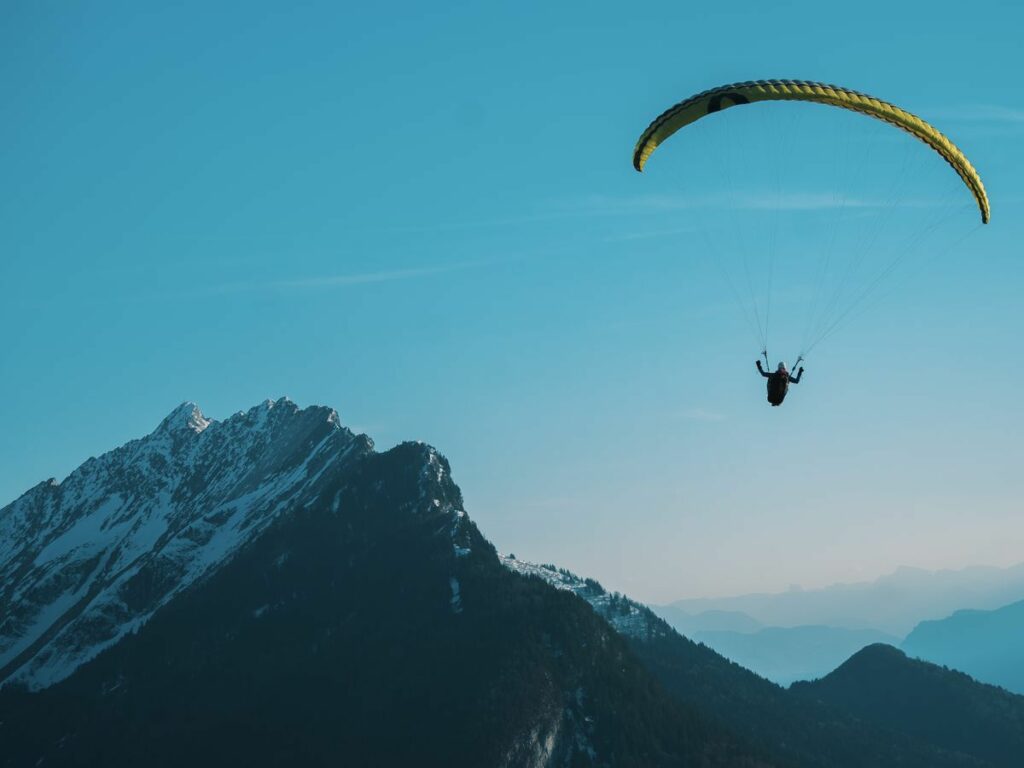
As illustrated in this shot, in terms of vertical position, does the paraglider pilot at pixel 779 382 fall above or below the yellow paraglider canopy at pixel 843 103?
below

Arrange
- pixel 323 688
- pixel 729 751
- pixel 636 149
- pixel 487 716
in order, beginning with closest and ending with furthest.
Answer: pixel 636 149
pixel 487 716
pixel 729 751
pixel 323 688

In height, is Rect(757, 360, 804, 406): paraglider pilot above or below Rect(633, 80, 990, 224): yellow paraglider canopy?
below

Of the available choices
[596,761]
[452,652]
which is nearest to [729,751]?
[596,761]

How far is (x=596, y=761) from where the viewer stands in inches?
6964

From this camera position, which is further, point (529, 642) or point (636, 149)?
point (529, 642)

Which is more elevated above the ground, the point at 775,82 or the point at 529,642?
the point at 775,82

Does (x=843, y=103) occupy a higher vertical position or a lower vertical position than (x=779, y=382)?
higher

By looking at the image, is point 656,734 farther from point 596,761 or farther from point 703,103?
point 703,103

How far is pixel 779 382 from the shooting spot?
6378 centimetres

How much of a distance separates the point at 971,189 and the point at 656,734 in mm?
145366

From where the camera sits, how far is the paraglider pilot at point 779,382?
63781 mm

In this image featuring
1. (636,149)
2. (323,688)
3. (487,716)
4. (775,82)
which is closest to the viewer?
(775,82)

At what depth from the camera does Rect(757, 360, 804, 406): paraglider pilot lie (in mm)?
63781

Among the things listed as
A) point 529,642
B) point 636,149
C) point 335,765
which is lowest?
point 335,765
